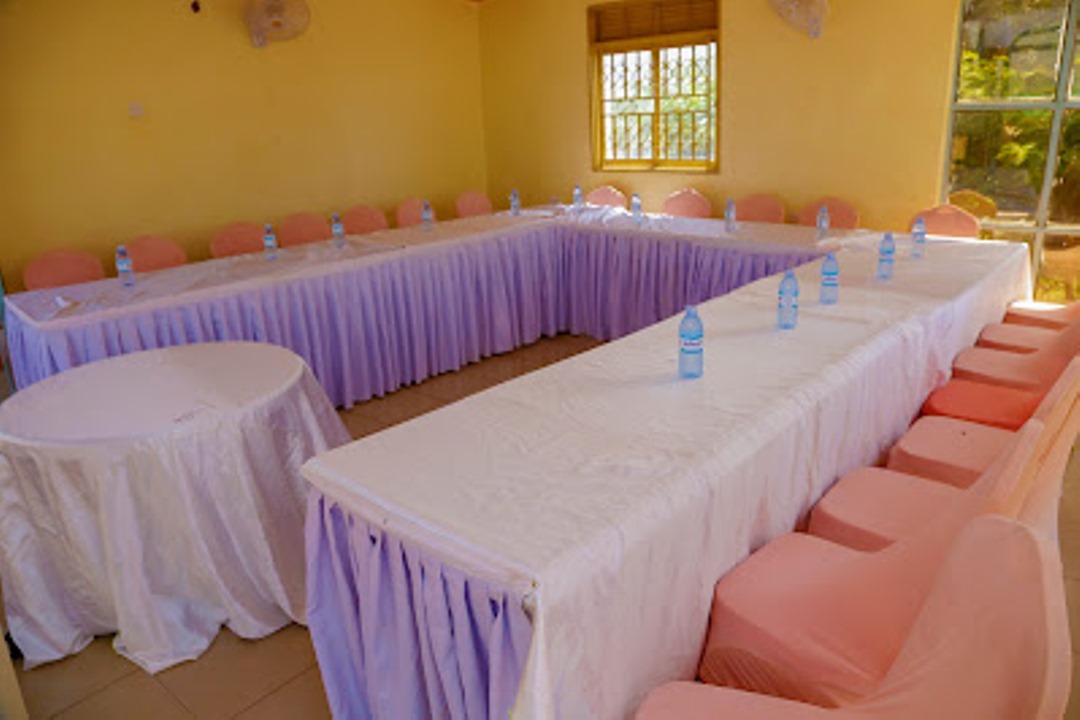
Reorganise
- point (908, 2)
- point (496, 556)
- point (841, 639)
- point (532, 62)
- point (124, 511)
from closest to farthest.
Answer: point (496, 556) < point (841, 639) < point (124, 511) < point (908, 2) < point (532, 62)

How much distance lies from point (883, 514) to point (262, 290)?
2.92m

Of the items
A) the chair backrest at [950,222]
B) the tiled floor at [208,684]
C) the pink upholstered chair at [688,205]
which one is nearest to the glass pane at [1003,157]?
the chair backrest at [950,222]

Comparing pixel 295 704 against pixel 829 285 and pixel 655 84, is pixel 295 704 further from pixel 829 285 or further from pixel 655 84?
pixel 655 84

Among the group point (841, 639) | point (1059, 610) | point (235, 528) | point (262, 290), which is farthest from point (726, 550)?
point (262, 290)

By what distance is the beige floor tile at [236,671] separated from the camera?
2.02m

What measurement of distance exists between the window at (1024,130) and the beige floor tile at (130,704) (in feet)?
16.5

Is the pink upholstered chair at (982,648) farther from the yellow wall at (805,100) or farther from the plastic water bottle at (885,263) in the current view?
the yellow wall at (805,100)

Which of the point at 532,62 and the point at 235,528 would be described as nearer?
the point at 235,528

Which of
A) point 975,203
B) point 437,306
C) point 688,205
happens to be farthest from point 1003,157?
point 437,306

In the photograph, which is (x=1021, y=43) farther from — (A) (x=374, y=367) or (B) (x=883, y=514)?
(A) (x=374, y=367)

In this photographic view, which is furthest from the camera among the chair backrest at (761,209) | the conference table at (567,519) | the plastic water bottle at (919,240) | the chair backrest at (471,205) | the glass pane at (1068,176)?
the chair backrest at (471,205)

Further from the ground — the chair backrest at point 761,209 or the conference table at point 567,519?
the chair backrest at point 761,209

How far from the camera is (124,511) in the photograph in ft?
6.77

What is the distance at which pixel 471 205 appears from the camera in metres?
6.09
